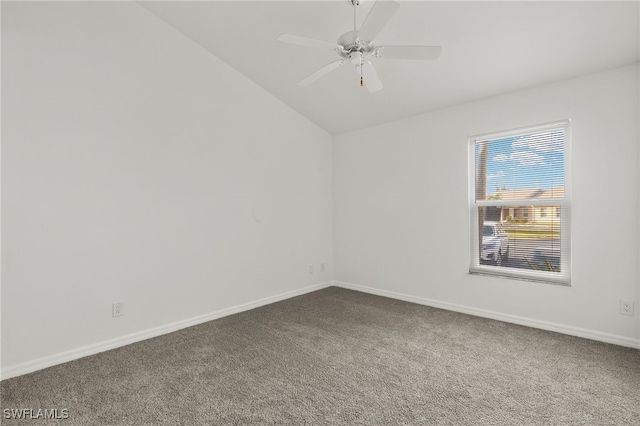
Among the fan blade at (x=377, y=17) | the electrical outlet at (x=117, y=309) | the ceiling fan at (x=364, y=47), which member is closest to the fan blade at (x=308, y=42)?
the ceiling fan at (x=364, y=47)

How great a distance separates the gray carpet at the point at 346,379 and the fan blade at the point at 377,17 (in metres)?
2.17

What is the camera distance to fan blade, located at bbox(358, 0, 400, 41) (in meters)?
1.65

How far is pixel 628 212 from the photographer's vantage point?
2.60 metres

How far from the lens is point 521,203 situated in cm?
322

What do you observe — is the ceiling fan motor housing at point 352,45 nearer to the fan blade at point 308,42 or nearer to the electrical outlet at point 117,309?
the fan blade at point 308,42

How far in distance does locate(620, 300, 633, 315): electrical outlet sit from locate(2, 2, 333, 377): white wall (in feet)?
10.9

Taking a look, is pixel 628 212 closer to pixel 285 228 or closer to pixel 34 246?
pixel 285 228

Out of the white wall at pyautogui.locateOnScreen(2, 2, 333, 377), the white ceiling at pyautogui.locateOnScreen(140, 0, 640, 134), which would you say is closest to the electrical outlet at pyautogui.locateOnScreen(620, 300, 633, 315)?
the white ceiling at pyautogui.locateOnScreen(140, 0, 640, 134)

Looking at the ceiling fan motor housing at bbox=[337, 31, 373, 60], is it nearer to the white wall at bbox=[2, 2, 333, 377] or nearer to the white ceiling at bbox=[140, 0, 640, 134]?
the white ceiling at bbox=[140, 0, 640, 134]

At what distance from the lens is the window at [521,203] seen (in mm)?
2992

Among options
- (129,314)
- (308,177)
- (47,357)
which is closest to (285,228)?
(308,177)

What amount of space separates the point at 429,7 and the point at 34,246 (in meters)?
3.37

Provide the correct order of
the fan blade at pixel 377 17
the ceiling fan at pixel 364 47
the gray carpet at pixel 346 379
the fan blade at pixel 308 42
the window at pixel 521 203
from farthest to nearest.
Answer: the window at pixel 521 203
the fan blade at pixel 308 42
the ceiling fan at pixel 364 47
the gray carpet at pixel 346 379
the fan blade at pixel 377 17

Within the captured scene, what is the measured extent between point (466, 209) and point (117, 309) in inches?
139
